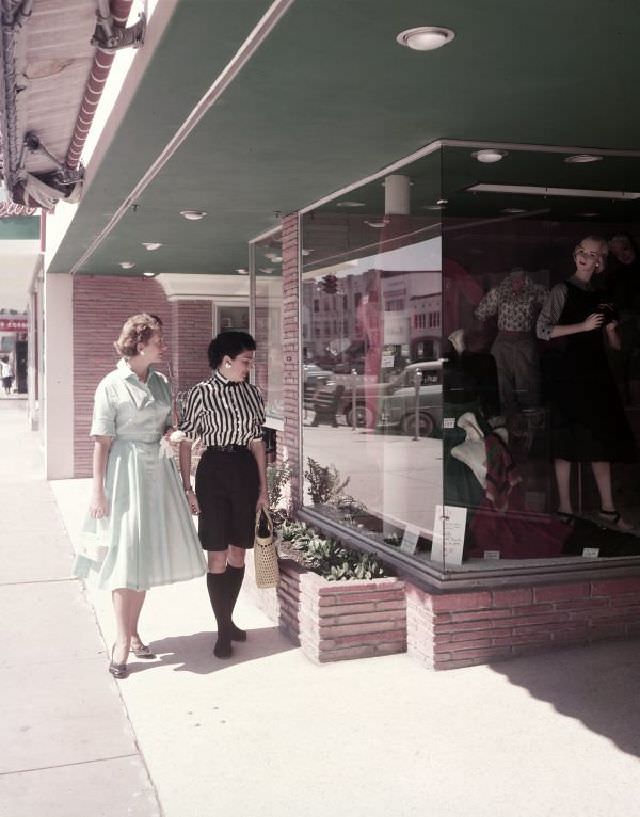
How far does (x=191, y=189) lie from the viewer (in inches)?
281

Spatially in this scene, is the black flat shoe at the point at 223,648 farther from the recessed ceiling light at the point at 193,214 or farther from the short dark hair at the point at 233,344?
the recessed ceiling light at the point at 193,214

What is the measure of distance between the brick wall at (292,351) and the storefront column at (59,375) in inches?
264

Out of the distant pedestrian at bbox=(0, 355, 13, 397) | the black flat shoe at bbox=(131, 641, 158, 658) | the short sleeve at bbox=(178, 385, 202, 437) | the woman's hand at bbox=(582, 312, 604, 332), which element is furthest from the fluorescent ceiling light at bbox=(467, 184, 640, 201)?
the distant pedestrian at bbox=(0, 355, 13, 397)

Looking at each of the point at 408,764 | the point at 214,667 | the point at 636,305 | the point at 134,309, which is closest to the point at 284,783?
the point at 408,764

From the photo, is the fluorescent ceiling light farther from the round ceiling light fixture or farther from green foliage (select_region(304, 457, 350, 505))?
green foliage (select_region(304, 457, 350, 505))

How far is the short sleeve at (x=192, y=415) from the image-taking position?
18.2 ft

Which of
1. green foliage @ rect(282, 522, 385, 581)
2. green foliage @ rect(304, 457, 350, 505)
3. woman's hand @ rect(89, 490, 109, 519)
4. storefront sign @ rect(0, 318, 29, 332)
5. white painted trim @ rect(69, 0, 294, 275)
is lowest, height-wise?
green foliage @ rect(282, 522, 385, 581)

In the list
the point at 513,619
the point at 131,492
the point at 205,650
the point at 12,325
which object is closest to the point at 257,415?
the point at 131,492

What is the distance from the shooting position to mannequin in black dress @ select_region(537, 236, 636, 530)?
6.17 metres

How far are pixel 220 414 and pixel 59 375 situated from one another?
9.16m

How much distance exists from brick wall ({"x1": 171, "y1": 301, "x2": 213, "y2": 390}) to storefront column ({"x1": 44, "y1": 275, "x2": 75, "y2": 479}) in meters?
1.57

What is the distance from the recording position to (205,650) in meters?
5.70

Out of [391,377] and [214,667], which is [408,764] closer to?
[214,667]

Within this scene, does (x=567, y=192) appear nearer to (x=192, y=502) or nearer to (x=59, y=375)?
(x=192, y=502)
